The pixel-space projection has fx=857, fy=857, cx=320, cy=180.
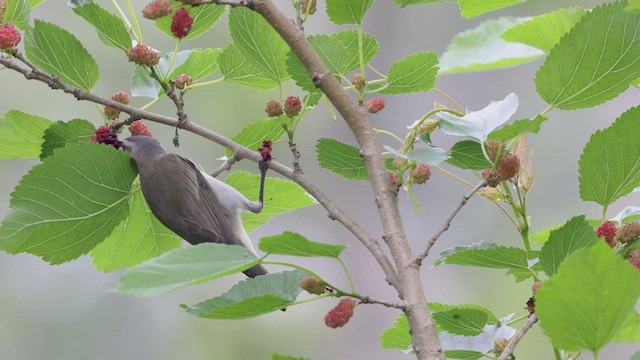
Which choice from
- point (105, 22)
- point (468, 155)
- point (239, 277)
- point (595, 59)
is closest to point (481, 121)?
point (468, 155)

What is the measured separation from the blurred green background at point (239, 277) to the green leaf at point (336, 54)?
4.16 m

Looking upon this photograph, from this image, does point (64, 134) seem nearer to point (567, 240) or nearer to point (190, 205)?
point (190, 205)

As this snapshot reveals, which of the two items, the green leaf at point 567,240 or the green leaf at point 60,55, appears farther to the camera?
the green leaf at point 60,55

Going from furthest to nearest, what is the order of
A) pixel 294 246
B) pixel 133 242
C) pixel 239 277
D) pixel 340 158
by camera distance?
pixel 239 277, pixel 133 242, pixel 340 158, pixel 294 246

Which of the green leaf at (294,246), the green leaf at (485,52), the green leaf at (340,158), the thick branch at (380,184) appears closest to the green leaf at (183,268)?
the green leaf at (294,246)

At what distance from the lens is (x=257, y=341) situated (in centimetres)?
568

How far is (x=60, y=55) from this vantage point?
1207 millimetres

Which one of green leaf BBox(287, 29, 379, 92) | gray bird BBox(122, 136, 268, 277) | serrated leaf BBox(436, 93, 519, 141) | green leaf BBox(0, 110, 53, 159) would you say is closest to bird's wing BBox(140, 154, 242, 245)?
gray bird BBox(122, 136, 268, 277)

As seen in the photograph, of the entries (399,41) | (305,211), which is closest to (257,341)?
(305,211)

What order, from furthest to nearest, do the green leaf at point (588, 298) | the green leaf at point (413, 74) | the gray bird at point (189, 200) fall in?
the gray bird at point (189, 200), the green leaf at point (413, 74), the green leaf at point (588, 298)

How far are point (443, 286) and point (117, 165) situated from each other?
4.77 m

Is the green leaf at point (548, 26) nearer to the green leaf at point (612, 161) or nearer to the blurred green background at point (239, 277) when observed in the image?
the green leaf at point (612, 161)

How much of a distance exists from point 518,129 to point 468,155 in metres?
0.11

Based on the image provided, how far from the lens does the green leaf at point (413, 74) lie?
109 cm
